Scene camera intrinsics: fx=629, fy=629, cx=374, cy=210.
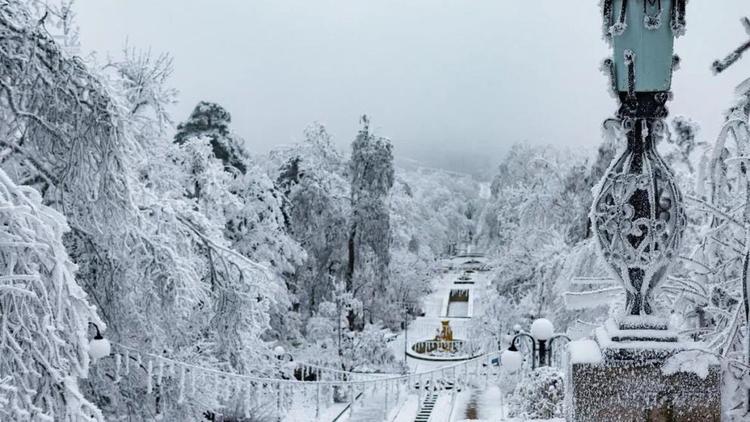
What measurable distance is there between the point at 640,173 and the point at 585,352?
32.1 inches

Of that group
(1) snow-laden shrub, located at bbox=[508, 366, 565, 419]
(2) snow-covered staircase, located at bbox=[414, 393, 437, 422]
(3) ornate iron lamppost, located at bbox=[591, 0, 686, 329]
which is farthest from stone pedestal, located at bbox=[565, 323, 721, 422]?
(2) snow-covered staircase, located at bbox=[414, 393, 437, 422]

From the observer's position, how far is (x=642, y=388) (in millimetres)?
2633

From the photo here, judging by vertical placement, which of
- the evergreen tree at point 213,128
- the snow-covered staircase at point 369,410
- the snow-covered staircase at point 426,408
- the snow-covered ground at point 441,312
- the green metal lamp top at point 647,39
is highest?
the evergreen tree at point 213,128

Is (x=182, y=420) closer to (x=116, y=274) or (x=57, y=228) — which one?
(x=116, y=274)

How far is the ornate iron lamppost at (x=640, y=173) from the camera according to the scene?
103 inches

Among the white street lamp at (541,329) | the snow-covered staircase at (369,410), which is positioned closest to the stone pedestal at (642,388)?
the white street lamp at (541,329)

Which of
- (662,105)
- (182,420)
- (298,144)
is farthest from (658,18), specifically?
(298,144)

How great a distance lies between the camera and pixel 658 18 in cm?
260

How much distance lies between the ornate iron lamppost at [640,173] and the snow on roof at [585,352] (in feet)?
0.56

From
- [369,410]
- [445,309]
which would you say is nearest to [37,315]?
[369,410]

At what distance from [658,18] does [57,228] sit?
3.71 m

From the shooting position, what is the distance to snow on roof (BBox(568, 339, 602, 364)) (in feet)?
8.77

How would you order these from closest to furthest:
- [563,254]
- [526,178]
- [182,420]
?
[182,420] < [563,254] < [526,178]

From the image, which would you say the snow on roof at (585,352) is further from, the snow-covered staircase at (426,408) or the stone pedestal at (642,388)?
the snow-covered staircase at (426,408)
